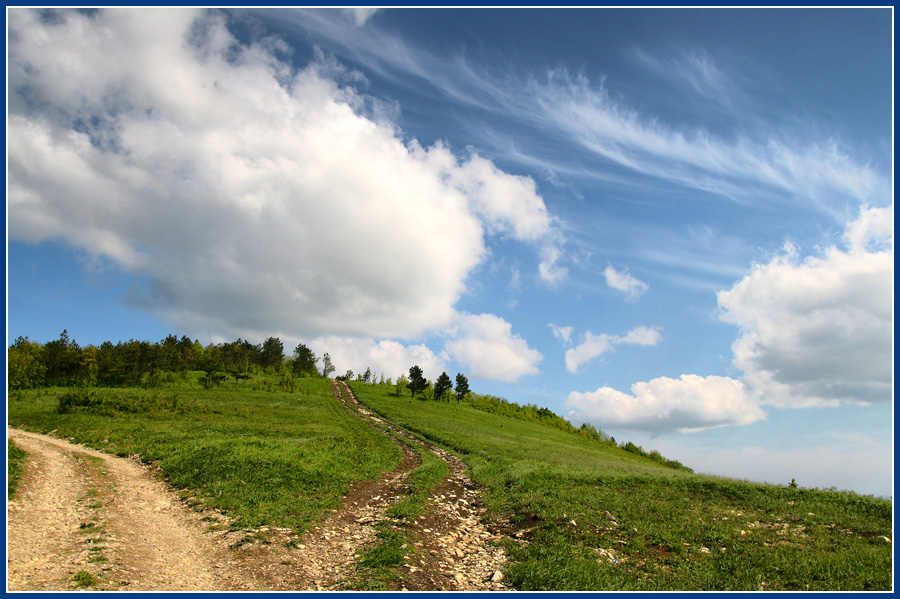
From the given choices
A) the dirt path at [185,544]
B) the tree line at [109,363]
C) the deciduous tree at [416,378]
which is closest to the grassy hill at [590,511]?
the dirt path at [185,544]

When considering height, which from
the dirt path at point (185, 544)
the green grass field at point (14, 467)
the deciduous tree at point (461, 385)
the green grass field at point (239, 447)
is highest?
the green grass field at point (14, 467)

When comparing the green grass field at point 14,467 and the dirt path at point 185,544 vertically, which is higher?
the green grass field at point 14,467

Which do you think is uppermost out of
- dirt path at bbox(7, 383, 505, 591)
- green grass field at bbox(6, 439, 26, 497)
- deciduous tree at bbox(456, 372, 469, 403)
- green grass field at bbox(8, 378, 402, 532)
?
green grass field at bbox(6, 439, 26, 497)

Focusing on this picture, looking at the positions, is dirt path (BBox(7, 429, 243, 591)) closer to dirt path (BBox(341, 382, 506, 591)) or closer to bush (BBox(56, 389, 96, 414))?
dirt path (BBox(341, 382, 506, 591))

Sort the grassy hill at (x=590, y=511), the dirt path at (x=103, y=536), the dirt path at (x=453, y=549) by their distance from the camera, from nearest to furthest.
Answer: the dirt path at (x=103, y=536) → the dirt path at (x=453, y=549) → the grassy hill at (x=590, y=511)

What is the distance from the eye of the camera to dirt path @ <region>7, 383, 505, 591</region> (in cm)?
1073

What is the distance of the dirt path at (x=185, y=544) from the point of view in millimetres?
10727

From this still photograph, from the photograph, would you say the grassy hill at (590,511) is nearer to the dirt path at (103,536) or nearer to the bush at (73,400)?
the dirt path at (103,536)

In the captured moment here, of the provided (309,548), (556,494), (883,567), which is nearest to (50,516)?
(309,548)

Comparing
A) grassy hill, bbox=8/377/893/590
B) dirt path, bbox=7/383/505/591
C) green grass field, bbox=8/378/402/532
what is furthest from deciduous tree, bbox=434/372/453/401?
dirt path, bbox=7/383/505/591

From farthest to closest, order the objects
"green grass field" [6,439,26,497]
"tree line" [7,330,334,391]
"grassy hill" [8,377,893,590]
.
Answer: "tree line" [7,330,334,391] < "green grass field" [6,439,26,497] < "grassy hill" [8,377,893,590]

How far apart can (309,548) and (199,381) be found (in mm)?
83173

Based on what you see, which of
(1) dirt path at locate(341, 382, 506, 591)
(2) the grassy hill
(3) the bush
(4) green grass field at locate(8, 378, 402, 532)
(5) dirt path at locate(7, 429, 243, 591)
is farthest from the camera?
(3) the bush

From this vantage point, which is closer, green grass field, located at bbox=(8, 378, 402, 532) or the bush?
green grass field, located at bbox=(8, 378, 402, 532)
